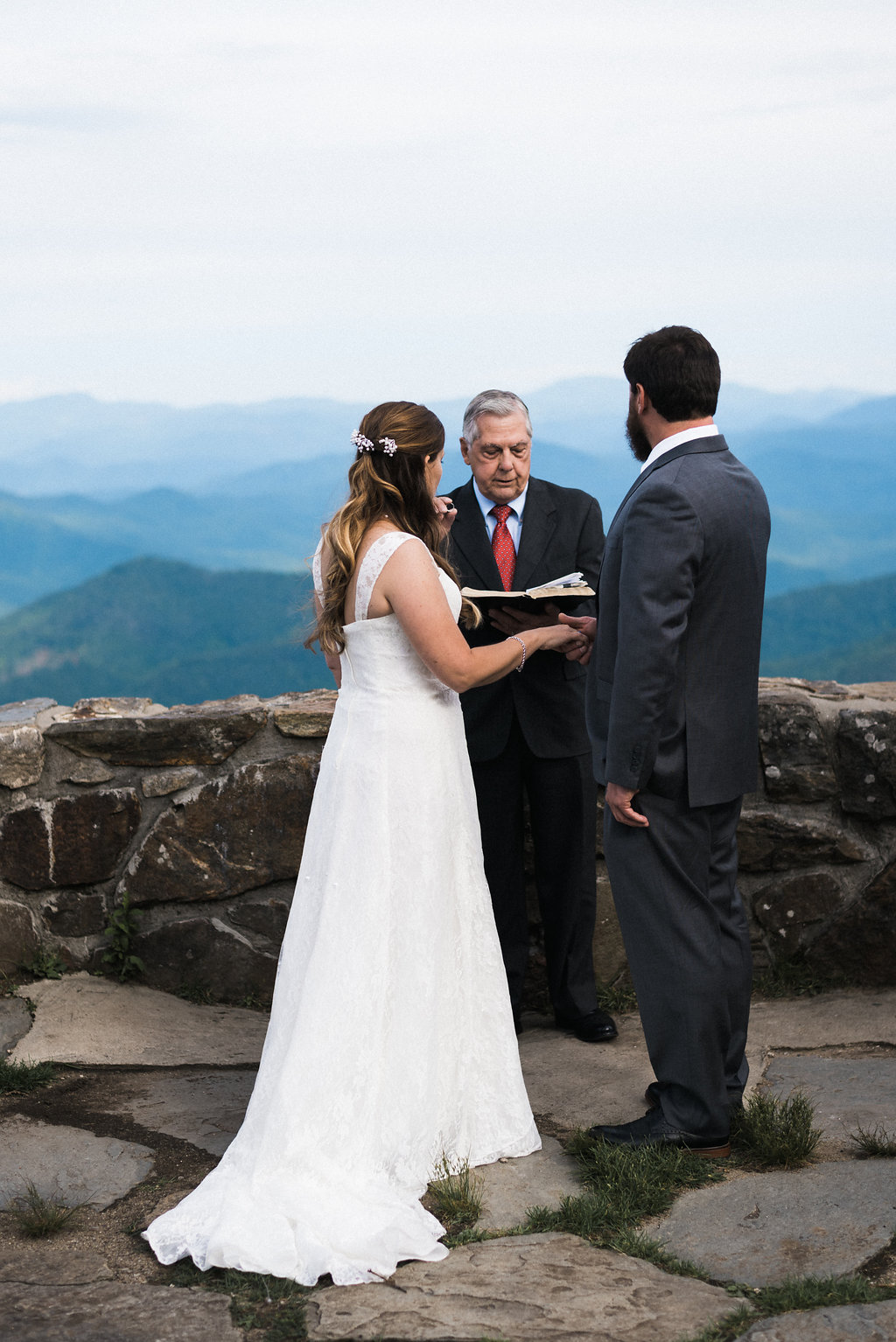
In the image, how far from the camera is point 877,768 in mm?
4004

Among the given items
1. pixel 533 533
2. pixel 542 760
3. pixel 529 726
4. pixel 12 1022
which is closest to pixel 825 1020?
pixel 542 760

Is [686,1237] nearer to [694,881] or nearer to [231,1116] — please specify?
[694,881]

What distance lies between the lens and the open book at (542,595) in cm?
320

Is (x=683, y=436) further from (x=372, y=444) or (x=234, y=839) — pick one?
(x=234, y=839)

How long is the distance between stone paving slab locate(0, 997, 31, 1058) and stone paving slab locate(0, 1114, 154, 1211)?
481 mm

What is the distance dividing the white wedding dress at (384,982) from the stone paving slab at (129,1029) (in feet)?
3.16

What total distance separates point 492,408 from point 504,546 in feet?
1.38

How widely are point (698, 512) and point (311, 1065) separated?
5.04 feet

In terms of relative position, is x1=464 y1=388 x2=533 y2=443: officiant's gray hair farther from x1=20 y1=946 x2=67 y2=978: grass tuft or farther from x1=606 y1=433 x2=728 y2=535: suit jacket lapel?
x1=20 y1=946 x2=67 y2=978: grass tuft

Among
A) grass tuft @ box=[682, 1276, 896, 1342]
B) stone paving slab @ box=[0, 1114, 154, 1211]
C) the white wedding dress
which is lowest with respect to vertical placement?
stone paving slab @ box=[0, 1114, 154, 1211]

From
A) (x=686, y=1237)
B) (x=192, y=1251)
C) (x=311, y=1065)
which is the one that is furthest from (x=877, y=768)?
(x=192, y=1251)

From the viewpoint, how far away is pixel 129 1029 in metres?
3.95

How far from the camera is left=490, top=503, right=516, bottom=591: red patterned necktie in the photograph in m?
3.83

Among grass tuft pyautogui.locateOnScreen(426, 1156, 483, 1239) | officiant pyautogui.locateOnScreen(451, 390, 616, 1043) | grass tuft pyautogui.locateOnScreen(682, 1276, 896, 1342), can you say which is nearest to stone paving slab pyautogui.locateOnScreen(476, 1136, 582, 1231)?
grass tuft pyautogui.locateOnScreen(426, 1156, 483, 1239)
